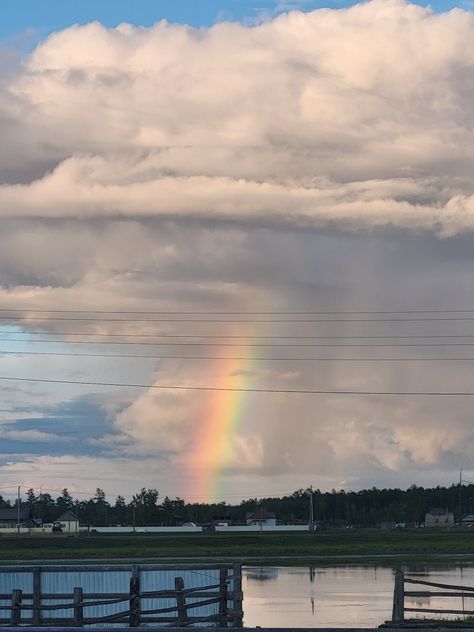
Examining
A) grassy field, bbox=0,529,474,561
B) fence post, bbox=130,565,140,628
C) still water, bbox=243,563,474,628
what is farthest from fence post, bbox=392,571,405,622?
grassy field, bbox=0,529,474,561

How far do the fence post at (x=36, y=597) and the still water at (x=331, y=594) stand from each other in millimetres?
7293

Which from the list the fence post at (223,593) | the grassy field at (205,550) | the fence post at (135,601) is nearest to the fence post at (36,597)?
the fence post at (135,601)

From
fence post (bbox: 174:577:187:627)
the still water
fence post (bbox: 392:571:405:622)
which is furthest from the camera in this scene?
the still water

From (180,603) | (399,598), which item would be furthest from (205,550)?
(399,598)

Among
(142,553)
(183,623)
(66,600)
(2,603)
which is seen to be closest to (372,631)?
(183,623)

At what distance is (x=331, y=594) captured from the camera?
1842 inches

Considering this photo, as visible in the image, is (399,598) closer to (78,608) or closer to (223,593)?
(223,593)

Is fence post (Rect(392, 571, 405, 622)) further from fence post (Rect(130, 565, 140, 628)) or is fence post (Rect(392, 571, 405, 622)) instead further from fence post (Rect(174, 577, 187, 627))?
fence post (Rect(130, 565, 140, 628))

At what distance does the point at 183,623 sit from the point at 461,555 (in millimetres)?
58109

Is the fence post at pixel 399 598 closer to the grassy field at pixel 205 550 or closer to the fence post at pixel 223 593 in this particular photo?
the fence post at pixel 223 593

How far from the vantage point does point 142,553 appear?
93750mm

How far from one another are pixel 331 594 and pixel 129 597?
19.2 meters

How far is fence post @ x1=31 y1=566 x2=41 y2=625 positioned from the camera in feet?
97.0

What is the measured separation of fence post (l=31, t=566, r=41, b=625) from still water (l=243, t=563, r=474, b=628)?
7.29 metres
